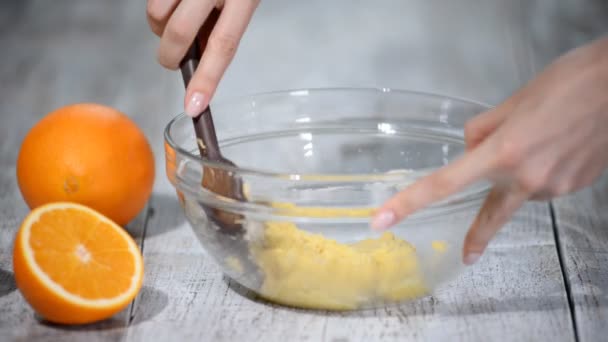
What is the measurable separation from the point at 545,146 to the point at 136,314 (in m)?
0.56

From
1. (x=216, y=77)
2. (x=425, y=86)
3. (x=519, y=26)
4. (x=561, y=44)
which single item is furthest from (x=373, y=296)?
(x=519, y=26)

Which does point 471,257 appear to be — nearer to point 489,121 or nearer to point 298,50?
point 489,121

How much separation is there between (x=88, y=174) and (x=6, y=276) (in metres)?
0.19

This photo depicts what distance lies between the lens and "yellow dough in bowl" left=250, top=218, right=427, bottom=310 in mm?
1087

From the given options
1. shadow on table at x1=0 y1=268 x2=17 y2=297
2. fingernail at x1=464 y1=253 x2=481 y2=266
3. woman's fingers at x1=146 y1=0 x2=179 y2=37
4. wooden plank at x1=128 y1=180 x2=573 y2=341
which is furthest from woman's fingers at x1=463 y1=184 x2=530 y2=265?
shadow on table at x1=0 y1=268 x2=17 y2=297

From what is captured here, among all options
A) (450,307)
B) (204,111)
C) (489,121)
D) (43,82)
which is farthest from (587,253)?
(43,82)

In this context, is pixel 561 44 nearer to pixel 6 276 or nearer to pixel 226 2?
pixel 226 2

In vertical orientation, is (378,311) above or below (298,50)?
above

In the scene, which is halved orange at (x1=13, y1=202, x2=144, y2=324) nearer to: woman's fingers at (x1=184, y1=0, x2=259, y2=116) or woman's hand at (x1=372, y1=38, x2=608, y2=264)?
woman's fingers at (x1=184, y1=0, x2=259, y2=116)

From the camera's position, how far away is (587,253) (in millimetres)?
1354

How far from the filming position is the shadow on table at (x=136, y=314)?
1120mm

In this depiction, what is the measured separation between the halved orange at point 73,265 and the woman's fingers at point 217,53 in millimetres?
202

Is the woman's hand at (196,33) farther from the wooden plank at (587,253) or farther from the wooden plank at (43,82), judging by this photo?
the wooden plank at (587,253)

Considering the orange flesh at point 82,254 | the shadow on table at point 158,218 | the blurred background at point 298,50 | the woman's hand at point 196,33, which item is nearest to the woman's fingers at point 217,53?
the woman's hand at point 196,33
